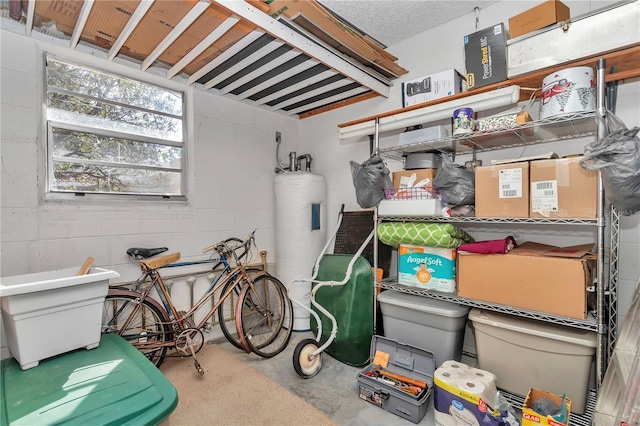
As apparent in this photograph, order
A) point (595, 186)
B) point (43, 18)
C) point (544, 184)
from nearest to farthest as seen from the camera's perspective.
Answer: point (595, 186), point (544, 184), point (43, 18)

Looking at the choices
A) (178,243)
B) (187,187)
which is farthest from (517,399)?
(187,187)

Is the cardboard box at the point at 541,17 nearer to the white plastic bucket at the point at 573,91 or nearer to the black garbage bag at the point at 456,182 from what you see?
the white plastic bucket at the point at 573,91

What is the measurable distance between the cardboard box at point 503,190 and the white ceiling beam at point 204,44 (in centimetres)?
185

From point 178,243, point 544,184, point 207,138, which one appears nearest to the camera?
point 544,184

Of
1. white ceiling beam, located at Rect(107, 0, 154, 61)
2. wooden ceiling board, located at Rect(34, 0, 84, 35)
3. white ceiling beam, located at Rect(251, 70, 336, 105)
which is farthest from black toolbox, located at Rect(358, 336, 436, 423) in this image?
wooden ceiling board, located at Rect(34, 0, 84, 35)

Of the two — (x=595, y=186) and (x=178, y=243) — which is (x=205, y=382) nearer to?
(x=178, y=243)

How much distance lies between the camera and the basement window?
2246mm

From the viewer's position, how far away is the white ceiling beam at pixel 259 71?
236 cm

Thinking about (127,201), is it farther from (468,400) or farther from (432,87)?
(468,400)

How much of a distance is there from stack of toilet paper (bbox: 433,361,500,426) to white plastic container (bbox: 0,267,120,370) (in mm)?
1999

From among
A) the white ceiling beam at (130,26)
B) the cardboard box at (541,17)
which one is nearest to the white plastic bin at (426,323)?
the cardboard box at (541,17)

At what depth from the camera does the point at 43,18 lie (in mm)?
1991

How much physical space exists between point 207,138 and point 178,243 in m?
1.06

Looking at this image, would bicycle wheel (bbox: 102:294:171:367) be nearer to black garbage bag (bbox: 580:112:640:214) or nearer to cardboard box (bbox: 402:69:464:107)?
cardboard box (bbox: 402:69:464:107)
